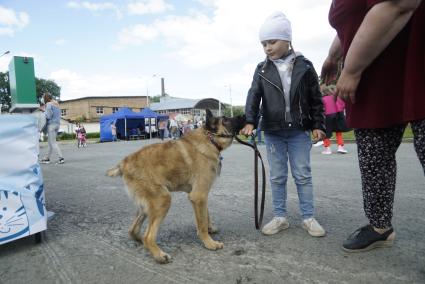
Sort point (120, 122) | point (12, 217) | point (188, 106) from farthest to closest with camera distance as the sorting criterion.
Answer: point (188, 106), point (120, 122), point (12, 217)

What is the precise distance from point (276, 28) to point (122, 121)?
3228 centimetres

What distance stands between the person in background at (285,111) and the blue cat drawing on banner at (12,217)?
2.17 meters

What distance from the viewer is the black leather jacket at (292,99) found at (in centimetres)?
321

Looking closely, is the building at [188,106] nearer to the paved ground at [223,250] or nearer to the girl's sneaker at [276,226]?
the paved ground at [223,250]

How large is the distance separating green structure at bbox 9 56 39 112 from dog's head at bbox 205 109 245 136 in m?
3.08

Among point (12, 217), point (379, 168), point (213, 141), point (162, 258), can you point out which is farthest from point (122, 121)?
point (379, 168)

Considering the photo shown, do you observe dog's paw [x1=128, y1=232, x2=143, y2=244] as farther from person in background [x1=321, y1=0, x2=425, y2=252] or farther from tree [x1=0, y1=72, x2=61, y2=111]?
tree [x1=0, y1=72, x2=61, y2=111]

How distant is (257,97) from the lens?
3.44 metres

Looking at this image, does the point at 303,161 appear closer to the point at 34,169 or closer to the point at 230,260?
the point at 230,260

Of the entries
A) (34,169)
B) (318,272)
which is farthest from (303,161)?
(34,169)

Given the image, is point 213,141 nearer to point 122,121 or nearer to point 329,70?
point 329,70

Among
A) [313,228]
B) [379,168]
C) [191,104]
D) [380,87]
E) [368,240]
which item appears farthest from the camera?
[191,104]

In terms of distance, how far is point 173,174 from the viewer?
3098 mm

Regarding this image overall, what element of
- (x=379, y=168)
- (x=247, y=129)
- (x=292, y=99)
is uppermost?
(x=292, y=99)
